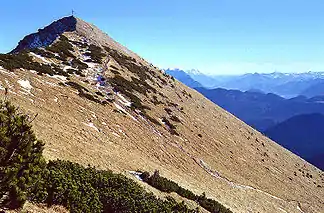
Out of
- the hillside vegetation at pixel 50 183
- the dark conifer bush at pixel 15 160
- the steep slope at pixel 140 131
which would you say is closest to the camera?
the dark conifer bush at pixel 15 160

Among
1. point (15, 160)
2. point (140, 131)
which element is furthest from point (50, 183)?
point (140, 131)

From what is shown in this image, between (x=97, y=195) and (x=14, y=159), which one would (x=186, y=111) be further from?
(x=14, y=159)

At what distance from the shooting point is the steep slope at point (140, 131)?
31.8m

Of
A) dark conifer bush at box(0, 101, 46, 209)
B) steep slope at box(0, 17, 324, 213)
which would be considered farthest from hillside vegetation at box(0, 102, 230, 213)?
steep slope at box(0, 17, 324, 213)

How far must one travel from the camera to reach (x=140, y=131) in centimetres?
4362

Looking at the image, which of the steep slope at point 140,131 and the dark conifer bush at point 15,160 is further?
the steep slope at point 140,131

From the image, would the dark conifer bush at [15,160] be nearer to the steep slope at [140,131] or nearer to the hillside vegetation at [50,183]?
the hillside vegetation at [50,183]

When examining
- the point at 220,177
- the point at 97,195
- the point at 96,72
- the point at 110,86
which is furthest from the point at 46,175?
the point at 96,72

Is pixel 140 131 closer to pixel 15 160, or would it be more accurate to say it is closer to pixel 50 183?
pixel 50 183

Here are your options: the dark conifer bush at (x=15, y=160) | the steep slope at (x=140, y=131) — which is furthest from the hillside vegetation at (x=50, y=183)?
the steep slope at (x=140, y=131)

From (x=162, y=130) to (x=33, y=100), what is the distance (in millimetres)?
19731

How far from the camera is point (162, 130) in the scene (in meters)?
49.5

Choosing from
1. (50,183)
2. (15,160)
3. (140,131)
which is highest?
(140,131)

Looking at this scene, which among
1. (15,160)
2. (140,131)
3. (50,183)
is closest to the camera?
(15,160)
